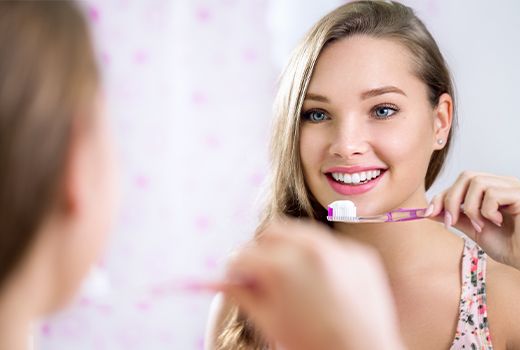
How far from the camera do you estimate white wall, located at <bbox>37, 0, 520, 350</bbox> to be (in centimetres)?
238

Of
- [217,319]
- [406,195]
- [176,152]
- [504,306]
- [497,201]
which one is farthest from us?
[176,152]

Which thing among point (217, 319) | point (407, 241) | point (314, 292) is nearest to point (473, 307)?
point (407, 241)

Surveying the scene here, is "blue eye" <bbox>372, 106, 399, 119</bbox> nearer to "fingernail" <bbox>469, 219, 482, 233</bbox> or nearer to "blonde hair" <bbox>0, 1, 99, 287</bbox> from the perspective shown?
"fingernail" <bbox>469, 219, 482, 233</bbox>

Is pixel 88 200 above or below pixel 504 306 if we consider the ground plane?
above

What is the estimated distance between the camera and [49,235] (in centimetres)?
48

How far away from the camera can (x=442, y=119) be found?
1.52m

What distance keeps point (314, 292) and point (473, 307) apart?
0.96 m

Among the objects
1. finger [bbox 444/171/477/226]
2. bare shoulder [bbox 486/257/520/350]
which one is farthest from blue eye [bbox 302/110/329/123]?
bare shoulder [bbox 486/257/520/350]

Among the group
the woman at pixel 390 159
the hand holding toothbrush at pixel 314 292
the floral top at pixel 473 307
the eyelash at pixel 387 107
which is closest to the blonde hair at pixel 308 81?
the woman at pixel 390 159

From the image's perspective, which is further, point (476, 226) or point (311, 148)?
point (311, 148)

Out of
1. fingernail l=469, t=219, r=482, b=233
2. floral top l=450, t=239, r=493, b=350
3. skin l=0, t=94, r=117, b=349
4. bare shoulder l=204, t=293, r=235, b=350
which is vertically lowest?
bare shoulder l=204, t=293, r=235, b=350

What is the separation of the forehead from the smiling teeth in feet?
0.54

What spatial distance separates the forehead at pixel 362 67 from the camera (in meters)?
1.41

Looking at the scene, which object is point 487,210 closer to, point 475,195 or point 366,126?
point 475,195
